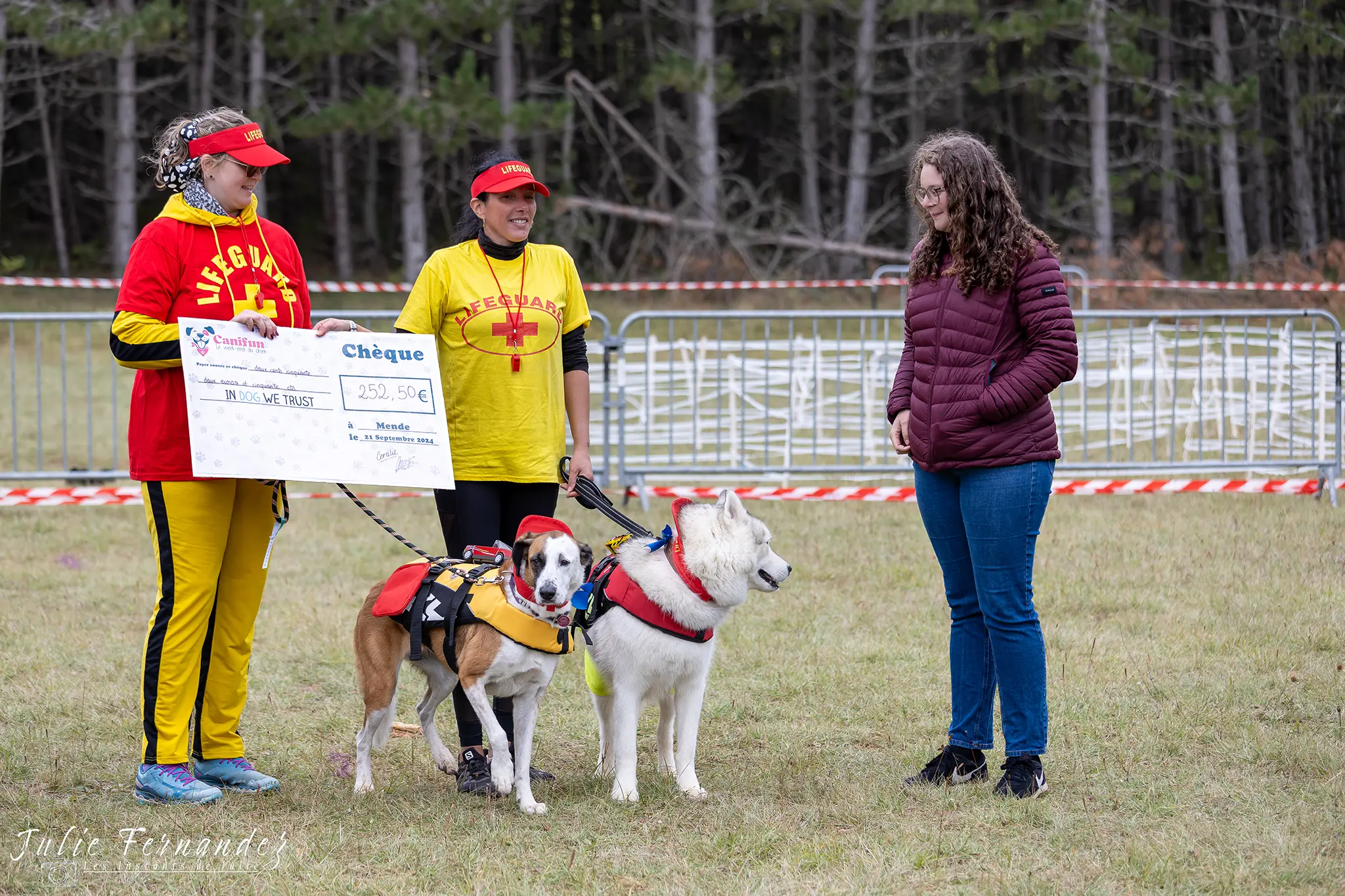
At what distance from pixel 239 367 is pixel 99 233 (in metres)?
32.7

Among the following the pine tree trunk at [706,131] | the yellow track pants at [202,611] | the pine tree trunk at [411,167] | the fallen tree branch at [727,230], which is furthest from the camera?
the fallen tree branch at [727,230]

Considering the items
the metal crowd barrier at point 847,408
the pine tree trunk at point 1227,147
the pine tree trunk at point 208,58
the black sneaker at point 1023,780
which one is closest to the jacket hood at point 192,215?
the black sneaker at point 1023,780

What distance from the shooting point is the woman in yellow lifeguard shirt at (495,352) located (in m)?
4.22

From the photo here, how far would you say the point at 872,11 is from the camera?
25156 millimetres

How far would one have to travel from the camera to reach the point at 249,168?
3.98m

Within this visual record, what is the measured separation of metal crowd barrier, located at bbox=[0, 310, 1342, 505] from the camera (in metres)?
8.89

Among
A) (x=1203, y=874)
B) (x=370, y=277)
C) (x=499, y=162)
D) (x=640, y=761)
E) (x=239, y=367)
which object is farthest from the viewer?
(x=370, y=277)

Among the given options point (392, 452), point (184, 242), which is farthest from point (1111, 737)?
point (184, 242)

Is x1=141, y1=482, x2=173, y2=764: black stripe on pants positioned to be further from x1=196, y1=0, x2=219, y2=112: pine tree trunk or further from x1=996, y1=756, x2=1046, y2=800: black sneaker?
x1=196, y1=0, x2=219, y2=112: pine tree trunk

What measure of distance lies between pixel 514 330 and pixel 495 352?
9 cm

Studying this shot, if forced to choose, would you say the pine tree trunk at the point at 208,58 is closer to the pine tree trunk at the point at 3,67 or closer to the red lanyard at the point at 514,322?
the pine tree trunk at the point at 3,67

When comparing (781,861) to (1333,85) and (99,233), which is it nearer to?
(1333,85)

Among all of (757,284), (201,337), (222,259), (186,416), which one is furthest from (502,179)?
(757,284)

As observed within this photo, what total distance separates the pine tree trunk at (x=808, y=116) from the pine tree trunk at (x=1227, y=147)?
8.09 meters
